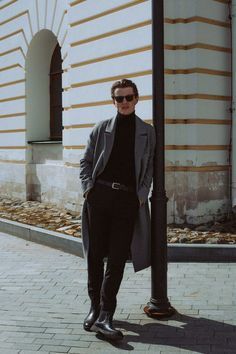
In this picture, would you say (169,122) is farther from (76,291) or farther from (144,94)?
(76,291)

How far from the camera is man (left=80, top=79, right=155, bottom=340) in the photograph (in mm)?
4277

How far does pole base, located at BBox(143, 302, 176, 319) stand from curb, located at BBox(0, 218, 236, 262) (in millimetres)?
2053

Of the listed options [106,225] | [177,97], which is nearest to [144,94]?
[177,97]

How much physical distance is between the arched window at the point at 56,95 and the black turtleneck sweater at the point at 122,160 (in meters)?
8.34

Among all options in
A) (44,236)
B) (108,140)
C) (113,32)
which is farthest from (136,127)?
(113,32)

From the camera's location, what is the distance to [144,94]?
27.6 feet

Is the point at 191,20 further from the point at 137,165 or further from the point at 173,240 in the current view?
the point at 137,165

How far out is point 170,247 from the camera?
6.85 meters

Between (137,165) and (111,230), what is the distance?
58 centimetres

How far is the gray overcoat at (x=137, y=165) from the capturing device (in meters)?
4.30

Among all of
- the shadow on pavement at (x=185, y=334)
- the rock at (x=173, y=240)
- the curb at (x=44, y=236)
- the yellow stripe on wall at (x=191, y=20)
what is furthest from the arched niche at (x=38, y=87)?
the shadow on pavement at (x=185, y=334)

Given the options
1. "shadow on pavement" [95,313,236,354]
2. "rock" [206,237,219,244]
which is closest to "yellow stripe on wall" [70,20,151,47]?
"rock" [206,237,219,244]

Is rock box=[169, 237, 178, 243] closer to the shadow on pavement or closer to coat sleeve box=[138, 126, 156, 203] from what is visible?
the shadow on pavement

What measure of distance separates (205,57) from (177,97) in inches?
30.0
